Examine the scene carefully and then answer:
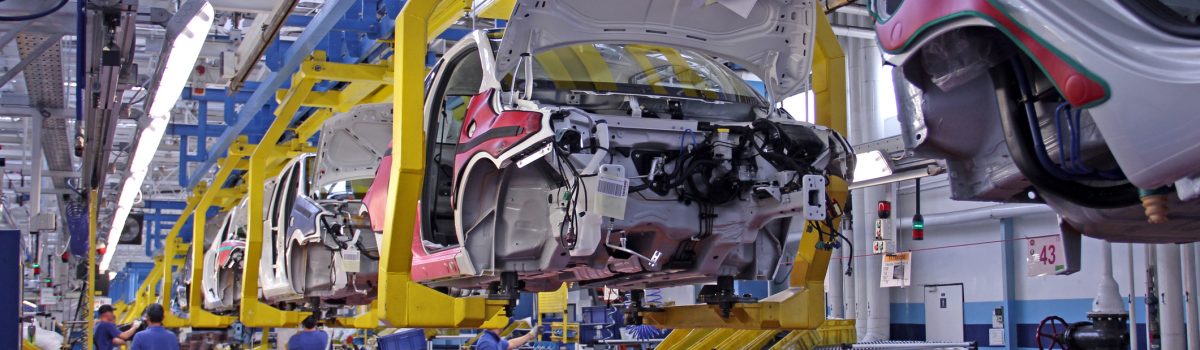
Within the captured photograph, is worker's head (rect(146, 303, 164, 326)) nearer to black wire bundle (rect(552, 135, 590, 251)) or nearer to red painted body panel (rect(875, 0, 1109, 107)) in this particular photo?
black wire bundle (rect(552, 135, 590, 251))

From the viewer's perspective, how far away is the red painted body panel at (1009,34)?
11.0ft

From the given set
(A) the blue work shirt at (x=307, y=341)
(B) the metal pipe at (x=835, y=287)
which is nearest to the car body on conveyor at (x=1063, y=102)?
(A) the blue work shirt at (x=307, y=341)

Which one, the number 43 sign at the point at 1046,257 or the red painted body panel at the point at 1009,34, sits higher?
the red painted body panel at the point at 1009,34

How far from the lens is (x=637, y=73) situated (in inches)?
260

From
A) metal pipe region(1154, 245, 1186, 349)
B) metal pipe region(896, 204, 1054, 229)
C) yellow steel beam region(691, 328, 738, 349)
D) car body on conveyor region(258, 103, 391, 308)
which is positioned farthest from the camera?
metal pipe region(896, 204, 1054, 229)

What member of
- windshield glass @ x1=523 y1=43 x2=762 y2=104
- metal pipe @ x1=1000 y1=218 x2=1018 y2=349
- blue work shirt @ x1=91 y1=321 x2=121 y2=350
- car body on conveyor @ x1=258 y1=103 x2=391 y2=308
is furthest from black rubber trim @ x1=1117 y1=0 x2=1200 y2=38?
metal pipe @ x1=1000 y1=218 x2=1018 y2=349

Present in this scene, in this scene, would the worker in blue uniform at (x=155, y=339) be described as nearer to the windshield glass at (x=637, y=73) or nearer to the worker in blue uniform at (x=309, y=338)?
the worker in blue uniform at (x=309, y=338)

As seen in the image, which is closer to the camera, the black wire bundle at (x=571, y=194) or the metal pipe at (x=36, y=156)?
the black wire bundle at (x=571, y=194)

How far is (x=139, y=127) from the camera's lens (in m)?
9.97

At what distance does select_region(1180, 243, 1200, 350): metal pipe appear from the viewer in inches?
332

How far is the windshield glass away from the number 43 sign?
1707mm

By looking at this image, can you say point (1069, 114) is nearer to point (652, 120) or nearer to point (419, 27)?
point (652, 120)

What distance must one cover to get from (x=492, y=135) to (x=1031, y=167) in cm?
299

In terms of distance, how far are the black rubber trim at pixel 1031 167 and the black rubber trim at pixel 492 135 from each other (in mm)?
2595
